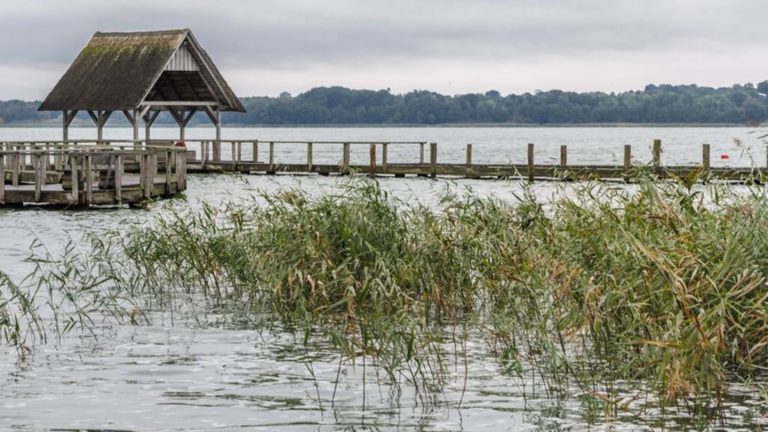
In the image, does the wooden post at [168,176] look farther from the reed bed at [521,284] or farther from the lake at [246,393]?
the lake at [246,393]

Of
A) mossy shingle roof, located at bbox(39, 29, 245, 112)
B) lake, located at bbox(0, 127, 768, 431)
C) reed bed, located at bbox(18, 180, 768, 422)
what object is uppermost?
mossy shingle roof, located at bbox(39, 29, 245, 112)

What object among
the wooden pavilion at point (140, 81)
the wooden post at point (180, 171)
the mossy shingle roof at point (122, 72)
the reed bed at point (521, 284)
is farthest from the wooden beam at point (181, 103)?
Result: the reed bed at point (521, 284)

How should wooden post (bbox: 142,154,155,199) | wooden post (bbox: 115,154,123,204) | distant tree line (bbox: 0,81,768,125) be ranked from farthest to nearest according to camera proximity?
1. distant tree line (bbox: 0,81,768,125)
2. wooden post (bbox: 142,154,155,199)
3. wooden post (bbox: 115,154,123,204)

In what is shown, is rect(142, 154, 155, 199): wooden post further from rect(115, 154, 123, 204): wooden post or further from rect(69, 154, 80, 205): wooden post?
rect(69, 154, 80, 205): wooden post

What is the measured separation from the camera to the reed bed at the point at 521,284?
26.1ft

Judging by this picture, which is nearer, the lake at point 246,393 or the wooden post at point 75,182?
the lake at point 246,393

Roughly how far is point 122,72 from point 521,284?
3234 centimetres

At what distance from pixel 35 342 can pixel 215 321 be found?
1.83 metres

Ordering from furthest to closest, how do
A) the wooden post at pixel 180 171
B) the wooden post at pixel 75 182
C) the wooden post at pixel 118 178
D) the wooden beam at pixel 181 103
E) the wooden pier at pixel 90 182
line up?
the wooden beam at pixel 181 103
the wooden post at pixel 180 171
the wooden post at pixel 118 178
the wooden pier at pixel 90 182
the wooden post at pixel 75 182

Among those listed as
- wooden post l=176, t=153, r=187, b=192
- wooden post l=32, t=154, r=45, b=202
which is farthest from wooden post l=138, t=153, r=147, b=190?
wooden post l=176, t=153, r=187, b=192

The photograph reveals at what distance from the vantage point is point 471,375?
930 centimetres

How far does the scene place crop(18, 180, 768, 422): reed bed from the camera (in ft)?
26.1

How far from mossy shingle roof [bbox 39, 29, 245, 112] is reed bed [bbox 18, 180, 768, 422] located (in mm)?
25352

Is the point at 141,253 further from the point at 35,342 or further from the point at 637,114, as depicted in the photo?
the point at 637,114
